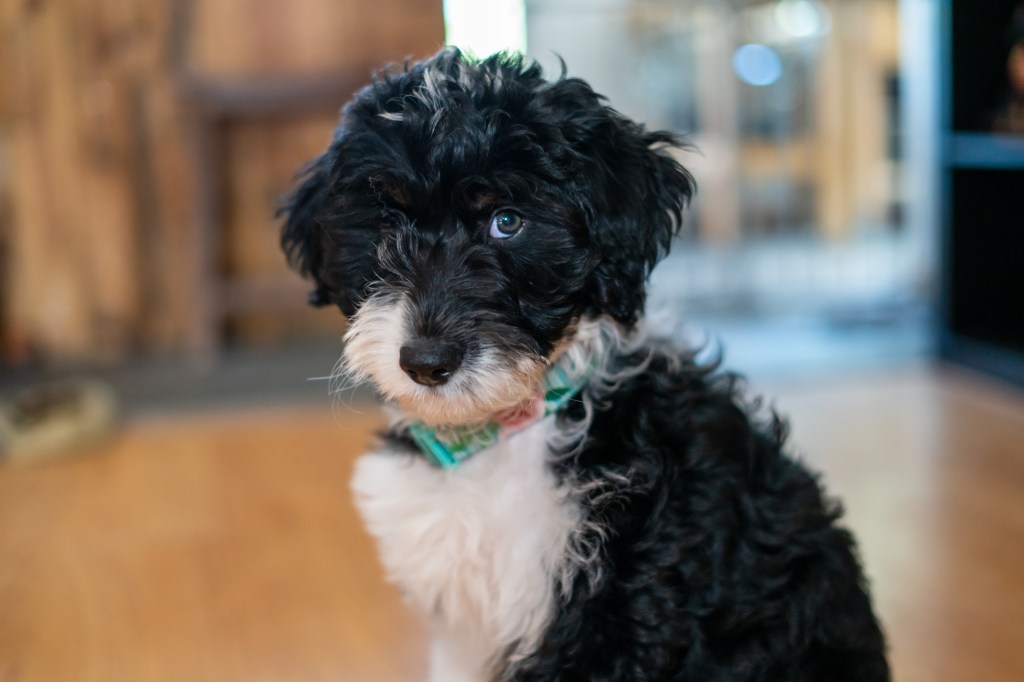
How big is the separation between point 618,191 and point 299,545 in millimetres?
1853

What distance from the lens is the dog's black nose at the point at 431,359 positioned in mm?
1511

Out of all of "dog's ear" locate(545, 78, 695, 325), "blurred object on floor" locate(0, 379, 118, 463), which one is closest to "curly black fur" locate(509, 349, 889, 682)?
"dog's ear" locate(545, 78, 695, 325)

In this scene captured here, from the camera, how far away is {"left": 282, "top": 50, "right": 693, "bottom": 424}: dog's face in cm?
155

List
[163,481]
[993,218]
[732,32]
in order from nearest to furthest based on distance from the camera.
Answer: [163,481] < [993,218] < [732,32]

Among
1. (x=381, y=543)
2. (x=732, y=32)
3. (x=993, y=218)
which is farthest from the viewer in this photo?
(x=732, y=32)

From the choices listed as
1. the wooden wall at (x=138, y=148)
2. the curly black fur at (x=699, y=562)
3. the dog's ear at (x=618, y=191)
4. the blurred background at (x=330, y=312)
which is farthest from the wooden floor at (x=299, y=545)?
the wooden wall at (x=138, y=148)

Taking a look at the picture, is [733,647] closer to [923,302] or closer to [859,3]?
[923,302]

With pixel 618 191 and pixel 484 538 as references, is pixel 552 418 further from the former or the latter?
pixel 618 191

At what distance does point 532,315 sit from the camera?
5.30 ft

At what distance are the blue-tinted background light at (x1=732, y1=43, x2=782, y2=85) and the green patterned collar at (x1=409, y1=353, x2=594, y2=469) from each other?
456 cm

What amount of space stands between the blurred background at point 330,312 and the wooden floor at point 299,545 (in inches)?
0.5

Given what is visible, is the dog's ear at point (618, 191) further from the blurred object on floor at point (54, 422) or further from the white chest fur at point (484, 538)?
the blurred object on floor at point (54, 422)

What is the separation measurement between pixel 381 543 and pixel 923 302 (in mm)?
4457

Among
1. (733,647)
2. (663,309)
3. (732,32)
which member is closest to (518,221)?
(663,309)
